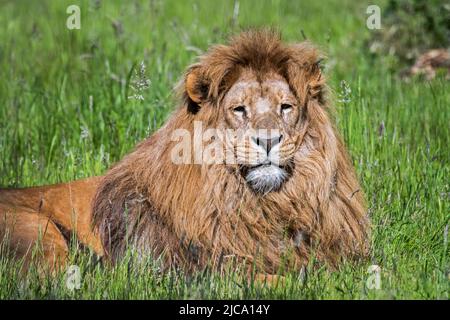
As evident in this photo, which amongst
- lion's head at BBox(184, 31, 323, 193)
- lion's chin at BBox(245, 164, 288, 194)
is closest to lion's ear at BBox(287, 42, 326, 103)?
lion's head at BBox(184, 31, 323, 193)

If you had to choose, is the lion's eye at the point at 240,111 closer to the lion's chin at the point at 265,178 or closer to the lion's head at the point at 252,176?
the lion's head at the point at 252,176

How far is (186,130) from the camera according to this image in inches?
211

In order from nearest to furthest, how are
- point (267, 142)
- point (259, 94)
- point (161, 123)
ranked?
point (267, 142), point (259, 94), point (161, 123)

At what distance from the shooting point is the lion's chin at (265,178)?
506cm

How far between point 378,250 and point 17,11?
874cm

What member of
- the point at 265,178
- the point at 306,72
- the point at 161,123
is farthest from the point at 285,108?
the point at 161,123

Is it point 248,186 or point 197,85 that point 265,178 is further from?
point 197,85

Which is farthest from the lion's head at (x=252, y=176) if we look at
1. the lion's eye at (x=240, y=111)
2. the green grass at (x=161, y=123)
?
the green grass at (x=161, y=123)

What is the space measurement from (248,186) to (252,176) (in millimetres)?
105

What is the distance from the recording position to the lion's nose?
495 centimetres

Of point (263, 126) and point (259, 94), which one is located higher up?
point (259, 94)

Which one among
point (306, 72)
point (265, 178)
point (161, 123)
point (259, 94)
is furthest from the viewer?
point (161, 123)

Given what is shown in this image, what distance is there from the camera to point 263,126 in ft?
16.5
